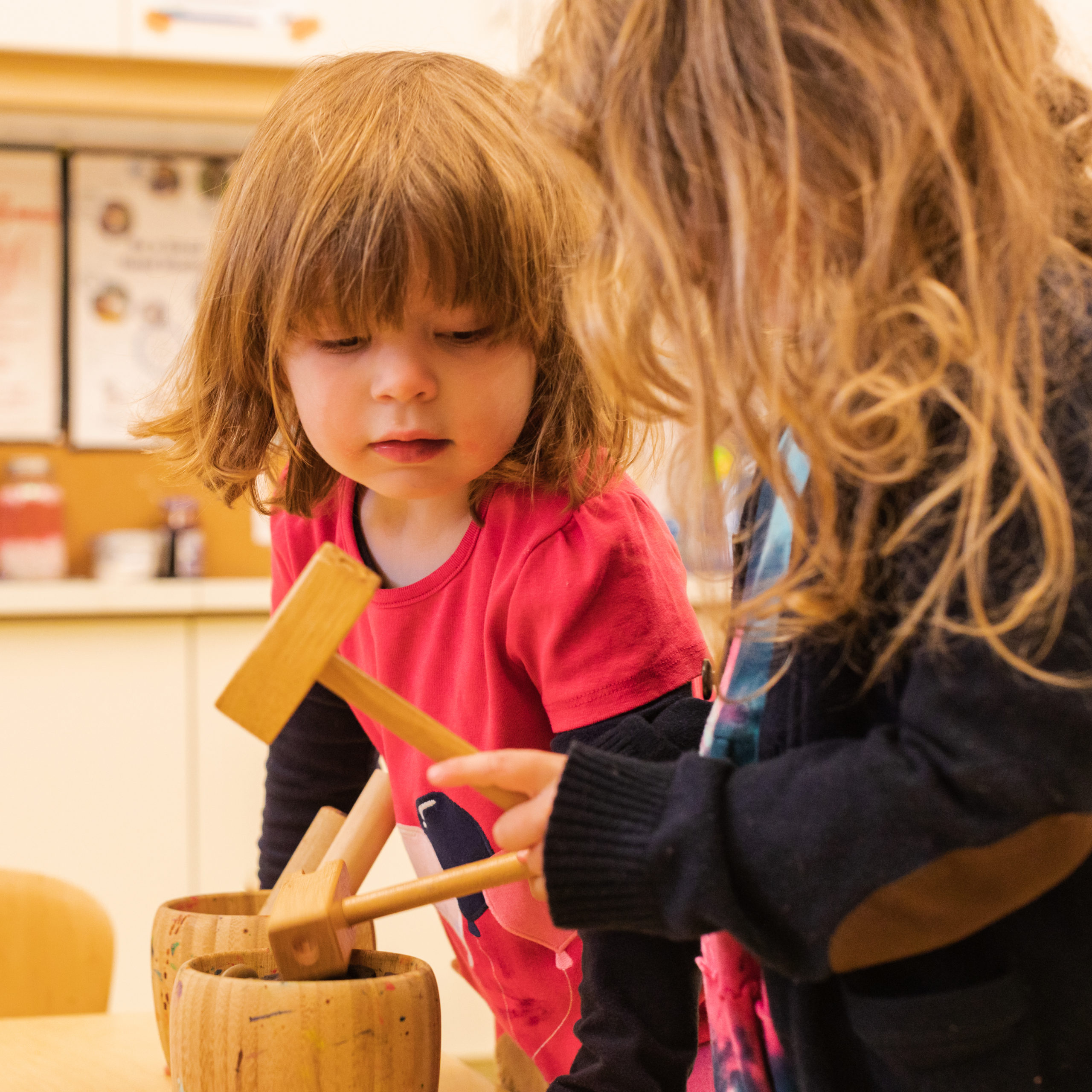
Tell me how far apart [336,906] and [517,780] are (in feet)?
0.35

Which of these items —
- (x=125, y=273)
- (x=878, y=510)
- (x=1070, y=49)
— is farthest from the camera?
(x=125, y=273)

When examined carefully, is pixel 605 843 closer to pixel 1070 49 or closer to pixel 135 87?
pixel 1070 49

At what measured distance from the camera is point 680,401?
491mm

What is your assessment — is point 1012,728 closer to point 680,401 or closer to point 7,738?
point 680,401

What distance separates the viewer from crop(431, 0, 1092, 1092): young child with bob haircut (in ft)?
1.23

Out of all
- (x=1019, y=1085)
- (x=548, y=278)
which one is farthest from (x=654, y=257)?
(x=1019, y=1085)

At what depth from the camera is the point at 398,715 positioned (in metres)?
0.46

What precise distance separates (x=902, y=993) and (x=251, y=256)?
47cm

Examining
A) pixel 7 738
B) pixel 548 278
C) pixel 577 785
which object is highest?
pixel 548 278

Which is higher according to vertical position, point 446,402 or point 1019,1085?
point 446,402

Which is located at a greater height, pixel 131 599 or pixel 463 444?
pixel 463 444

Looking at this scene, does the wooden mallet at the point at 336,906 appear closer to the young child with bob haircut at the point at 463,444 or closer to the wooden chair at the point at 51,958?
the young child with bob haircut at the point at 463,444

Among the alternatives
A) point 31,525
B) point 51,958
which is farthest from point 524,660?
point 31,525

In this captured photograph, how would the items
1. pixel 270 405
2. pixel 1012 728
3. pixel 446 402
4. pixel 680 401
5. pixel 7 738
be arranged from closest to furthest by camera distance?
pixel 1012 728 → pixel 680 401 → pixel 446 402 → pixel 270 405 → pixel 7 738
